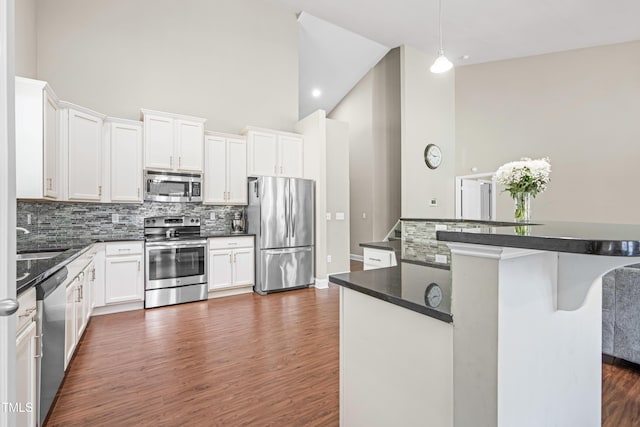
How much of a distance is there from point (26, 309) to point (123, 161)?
2999 millimetres

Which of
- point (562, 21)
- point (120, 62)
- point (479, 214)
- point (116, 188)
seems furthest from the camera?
point (479, 214)

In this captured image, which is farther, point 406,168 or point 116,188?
point 406,168

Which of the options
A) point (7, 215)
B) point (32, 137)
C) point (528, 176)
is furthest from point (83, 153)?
point (528, 176)

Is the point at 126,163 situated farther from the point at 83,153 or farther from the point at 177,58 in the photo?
the point at 177,58

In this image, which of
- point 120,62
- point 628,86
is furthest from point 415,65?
point 120,62

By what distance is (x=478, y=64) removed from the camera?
668cm

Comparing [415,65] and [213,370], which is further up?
[415,65]

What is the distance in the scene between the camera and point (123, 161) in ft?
13.0

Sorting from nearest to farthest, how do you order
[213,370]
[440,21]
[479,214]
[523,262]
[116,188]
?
[523,262] → [213,370] → [116,188] → [440,21] → [479,214]

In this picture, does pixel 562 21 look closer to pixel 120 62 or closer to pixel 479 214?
pixel 479 214

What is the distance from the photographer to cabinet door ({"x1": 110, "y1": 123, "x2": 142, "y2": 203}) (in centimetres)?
392

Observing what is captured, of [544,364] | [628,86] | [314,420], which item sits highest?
[628,86]

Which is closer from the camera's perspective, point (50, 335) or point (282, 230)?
point (50, 335)

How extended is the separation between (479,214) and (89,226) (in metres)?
7.29
